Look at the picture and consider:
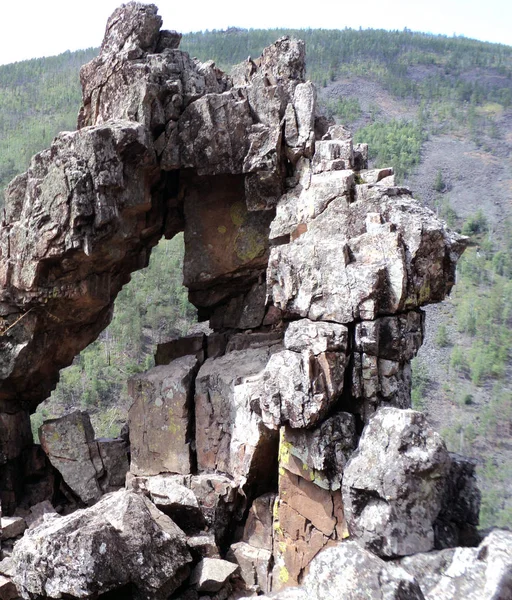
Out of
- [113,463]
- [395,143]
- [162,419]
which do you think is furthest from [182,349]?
[395,143]

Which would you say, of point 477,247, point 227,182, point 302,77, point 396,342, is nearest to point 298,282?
point 396,342

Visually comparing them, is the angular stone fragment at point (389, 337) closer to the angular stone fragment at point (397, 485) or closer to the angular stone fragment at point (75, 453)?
the angular stone fragment at point (397, 485)

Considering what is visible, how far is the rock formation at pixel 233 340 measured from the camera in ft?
25.4

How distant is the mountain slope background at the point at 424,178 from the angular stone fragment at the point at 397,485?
14.5 meters

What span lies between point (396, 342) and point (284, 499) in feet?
10.3

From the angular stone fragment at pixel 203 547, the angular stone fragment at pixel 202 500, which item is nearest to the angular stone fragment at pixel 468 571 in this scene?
the angular stone fragment at pixel 203 547

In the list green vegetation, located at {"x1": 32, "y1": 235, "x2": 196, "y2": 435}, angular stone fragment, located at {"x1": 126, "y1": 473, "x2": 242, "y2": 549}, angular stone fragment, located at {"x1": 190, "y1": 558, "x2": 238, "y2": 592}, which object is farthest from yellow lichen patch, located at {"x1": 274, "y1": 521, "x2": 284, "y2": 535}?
green vegetation, located at {"x1": 32, "y1": 235, "x2": 196, "y2": 435}

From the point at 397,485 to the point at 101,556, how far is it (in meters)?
4.00

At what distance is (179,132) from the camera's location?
12.2 meters

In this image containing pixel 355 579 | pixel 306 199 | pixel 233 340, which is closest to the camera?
pixel 355 579

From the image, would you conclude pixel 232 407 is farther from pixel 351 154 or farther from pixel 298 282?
pixel 351 154

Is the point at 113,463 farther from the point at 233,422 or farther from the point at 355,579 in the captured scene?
the point at 355,579

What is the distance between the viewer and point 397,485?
7.09 metres

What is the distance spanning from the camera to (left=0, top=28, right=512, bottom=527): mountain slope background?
26.8 meters
